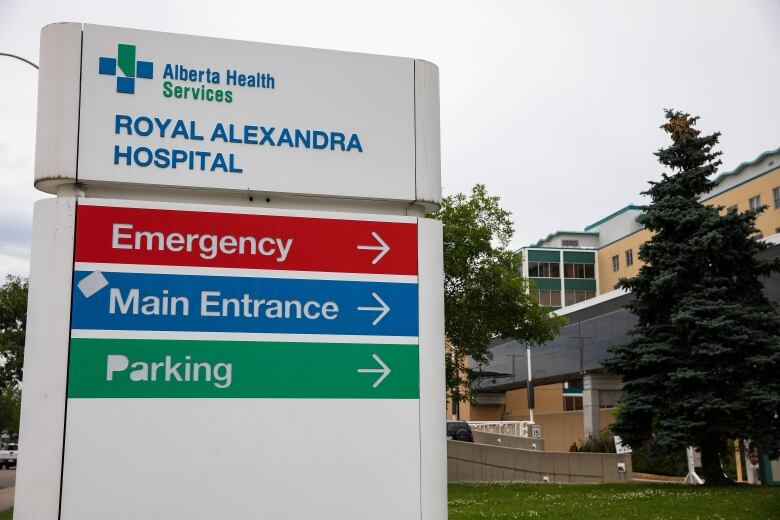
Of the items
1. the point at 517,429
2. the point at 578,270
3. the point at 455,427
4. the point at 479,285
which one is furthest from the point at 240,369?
the point at 578,270

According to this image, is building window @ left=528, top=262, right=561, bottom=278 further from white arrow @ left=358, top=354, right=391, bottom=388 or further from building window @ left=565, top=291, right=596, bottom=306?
white arrow @ left=358, top=354, right=391, bottom=388

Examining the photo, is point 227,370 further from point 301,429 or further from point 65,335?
point 65,335

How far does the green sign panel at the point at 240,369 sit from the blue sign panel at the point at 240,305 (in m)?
0.06

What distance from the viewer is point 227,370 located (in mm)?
2977

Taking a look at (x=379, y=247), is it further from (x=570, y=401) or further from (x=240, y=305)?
(x=570, y=401)

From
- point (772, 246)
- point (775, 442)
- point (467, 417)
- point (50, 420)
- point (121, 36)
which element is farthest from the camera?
point (467, 417)

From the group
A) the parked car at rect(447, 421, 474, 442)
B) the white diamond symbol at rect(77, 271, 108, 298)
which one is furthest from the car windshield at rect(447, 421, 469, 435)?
the white diamond symbol at rect(77, 271, 108, 298)

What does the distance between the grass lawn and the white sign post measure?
1203 cm

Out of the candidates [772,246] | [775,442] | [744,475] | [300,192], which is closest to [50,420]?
[300,192]

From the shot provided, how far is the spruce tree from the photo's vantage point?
65.2 feet

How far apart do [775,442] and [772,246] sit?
719 centimetres

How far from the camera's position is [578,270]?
79.9 meters

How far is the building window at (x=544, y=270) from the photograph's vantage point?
79.7m

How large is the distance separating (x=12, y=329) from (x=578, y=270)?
194ft
